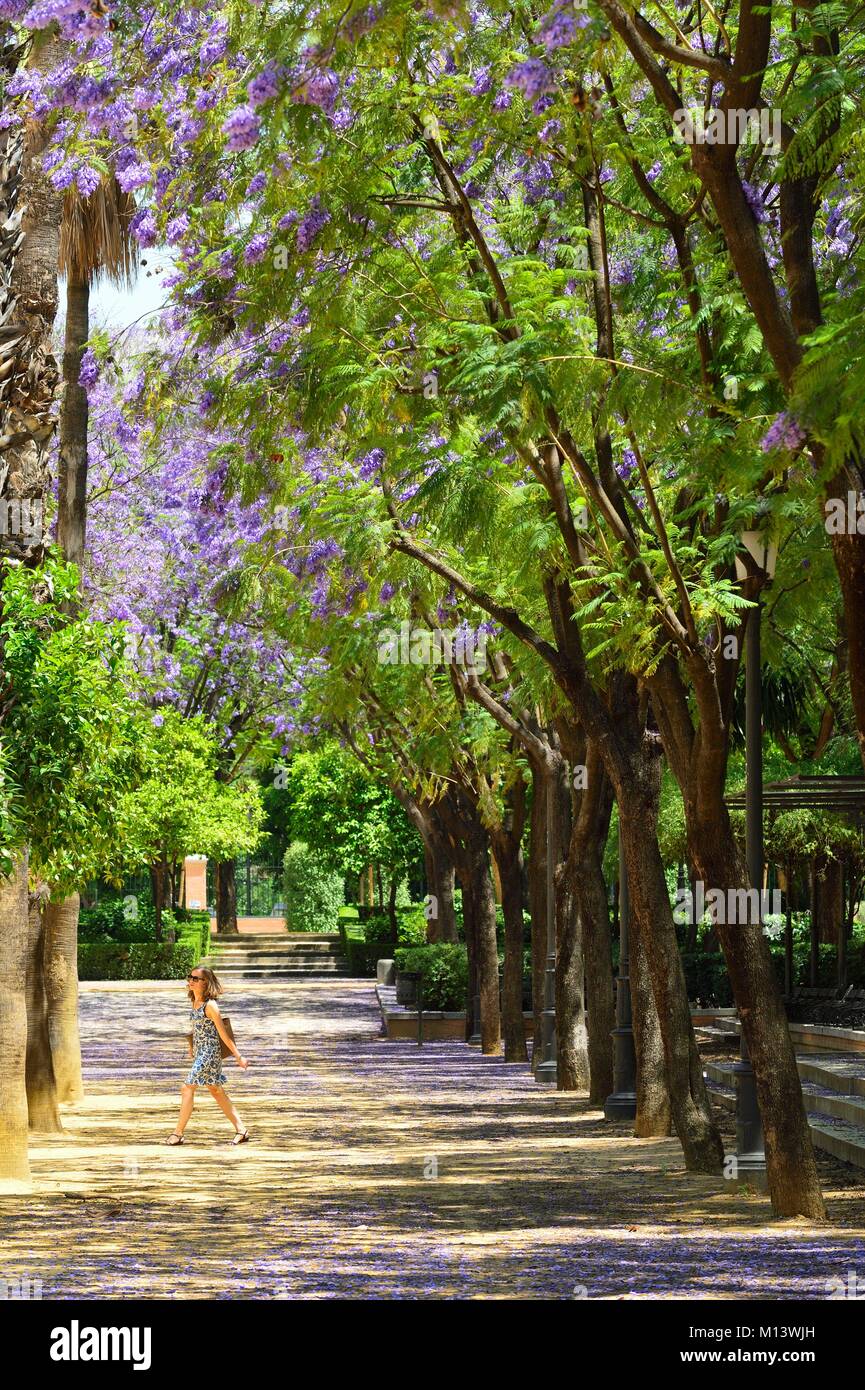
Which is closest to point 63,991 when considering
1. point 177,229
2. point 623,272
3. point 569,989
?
point 569,989

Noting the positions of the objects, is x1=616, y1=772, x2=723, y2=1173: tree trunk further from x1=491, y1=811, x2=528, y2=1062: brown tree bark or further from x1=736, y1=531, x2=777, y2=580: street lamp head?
x1=491, y1=811, x2=528, y2=1062: brown tree bark

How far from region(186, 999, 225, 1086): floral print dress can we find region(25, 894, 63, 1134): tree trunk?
6.09 feet

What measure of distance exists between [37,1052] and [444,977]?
15076 millimetres

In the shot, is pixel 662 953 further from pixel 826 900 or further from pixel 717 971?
pixel 826 900

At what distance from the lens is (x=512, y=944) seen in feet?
84.2

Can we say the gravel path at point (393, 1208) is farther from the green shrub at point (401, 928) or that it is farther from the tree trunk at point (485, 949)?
the green shrub at point (401, 928)

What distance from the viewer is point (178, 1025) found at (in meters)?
36.5

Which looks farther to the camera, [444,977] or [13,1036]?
[444,977]

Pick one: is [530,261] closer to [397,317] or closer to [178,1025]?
[397,317]

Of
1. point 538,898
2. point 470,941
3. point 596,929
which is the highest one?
point 538,898

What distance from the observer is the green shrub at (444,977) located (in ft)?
108

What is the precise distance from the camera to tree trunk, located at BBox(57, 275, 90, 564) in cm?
2077

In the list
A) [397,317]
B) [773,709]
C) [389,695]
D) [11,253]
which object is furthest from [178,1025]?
[11,253]

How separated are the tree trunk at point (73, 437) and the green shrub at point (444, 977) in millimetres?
13936
